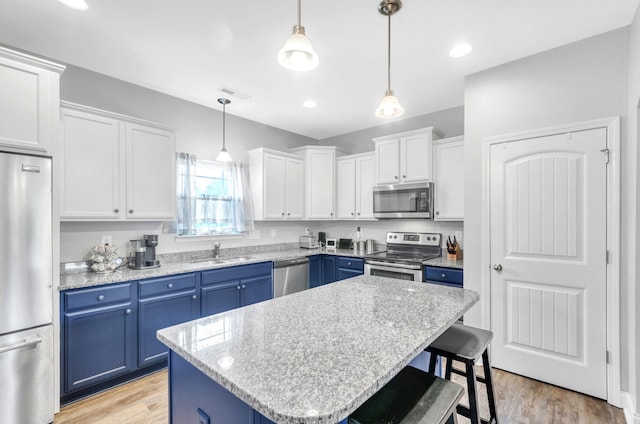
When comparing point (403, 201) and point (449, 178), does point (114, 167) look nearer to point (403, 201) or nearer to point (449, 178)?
point (403, 201)

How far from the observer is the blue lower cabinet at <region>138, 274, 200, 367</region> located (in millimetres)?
2555

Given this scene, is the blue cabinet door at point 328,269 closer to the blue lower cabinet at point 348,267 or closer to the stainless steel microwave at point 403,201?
the blue lower cabinet at point 348,267

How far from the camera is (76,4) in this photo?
6.16 ft

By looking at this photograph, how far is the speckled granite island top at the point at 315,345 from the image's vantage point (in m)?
0.78

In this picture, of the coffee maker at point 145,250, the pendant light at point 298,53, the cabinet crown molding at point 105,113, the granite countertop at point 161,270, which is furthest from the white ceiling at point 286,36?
the granite countertop at point 161,270

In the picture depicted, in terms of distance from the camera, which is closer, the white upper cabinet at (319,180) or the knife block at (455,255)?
the knife block at (455,255)

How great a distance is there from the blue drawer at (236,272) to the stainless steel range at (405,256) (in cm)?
124

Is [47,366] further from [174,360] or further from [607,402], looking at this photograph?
[607,402]

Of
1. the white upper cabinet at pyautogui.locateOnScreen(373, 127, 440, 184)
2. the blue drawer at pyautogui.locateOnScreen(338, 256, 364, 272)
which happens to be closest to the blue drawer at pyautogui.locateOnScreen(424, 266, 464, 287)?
the blue drawer at pyautogui.locateOnScreen(338, 256, 364, 272)

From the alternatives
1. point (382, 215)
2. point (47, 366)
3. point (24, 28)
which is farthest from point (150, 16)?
point (382, 215)

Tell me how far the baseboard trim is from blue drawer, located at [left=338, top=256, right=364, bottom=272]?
2.40 m

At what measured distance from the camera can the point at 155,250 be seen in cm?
307

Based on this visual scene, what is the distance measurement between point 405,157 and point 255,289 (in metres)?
2.41

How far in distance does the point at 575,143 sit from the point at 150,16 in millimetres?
3236
